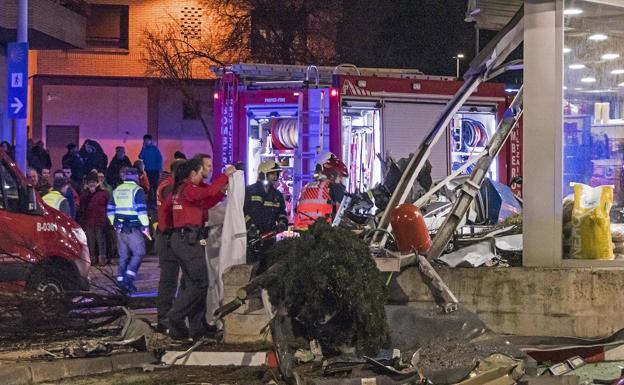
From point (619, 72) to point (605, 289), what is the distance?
2.10 metres

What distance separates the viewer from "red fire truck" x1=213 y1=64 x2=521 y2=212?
16.5m

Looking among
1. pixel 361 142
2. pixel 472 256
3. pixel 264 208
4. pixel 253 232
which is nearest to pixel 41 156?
pixel 361 142

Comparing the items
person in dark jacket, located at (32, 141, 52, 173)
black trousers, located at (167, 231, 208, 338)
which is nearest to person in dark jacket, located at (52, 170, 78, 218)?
person in dark jacket, located at (32, 141, 52, 173)

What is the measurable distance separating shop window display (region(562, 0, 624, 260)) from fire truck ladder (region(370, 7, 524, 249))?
82cm

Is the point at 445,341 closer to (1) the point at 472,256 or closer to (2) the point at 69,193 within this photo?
(1) the point at 472,256

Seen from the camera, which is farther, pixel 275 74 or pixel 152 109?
pixel 152 109

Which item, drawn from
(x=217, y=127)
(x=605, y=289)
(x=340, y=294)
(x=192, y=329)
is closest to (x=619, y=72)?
(x=605, y=289)

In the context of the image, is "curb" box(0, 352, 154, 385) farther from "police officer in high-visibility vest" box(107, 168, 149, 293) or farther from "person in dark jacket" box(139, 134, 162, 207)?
"person in dark jacket" box(139, 134, 162, 207)

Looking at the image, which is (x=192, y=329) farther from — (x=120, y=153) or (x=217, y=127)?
(x=120, y=153)

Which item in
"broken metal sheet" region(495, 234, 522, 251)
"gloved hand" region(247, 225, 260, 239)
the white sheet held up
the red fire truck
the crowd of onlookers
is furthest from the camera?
the red fire truck

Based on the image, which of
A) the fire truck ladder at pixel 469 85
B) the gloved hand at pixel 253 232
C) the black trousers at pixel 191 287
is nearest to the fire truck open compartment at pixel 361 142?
the gloved hand at pixel 253 232

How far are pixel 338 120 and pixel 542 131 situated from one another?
836cm

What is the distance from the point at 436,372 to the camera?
21.0ft

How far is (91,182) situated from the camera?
16250mm
